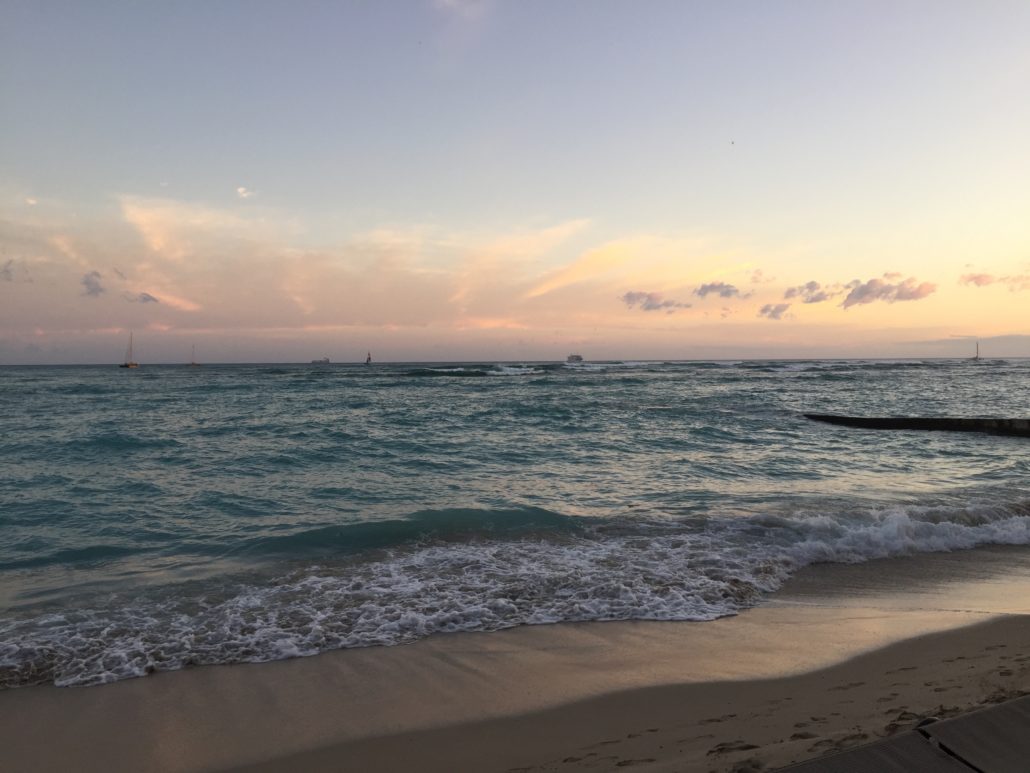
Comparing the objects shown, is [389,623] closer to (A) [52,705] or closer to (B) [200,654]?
(B) [200,654]

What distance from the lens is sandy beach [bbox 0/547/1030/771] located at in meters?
3.44

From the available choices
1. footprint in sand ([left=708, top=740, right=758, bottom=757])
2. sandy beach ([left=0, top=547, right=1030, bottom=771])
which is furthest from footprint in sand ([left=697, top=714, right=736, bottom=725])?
footprint in sand ([left=708, top=740, right=758, bottom=757])

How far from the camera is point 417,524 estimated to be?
8.98 metres

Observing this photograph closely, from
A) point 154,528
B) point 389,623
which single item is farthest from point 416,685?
point 154,528

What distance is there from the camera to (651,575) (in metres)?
6.68

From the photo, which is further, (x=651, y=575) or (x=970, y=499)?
(x=970, y=499)

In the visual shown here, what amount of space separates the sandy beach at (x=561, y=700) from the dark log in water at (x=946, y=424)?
1772 cm

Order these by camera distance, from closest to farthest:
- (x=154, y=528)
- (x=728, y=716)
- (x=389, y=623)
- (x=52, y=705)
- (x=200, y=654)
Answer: (x=728, y=716) < (x=52, y=705) < (x=200, y=654) < (x=389, y=623) < (x=154, y=528)

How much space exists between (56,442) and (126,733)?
1590 centimetres

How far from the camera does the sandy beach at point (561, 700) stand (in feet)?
11.3

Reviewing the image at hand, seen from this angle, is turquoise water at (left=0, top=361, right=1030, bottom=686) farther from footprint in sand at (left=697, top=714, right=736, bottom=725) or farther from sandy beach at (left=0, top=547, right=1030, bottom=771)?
footprint in sand at (left=697, top=714, right=736, bottom=725)

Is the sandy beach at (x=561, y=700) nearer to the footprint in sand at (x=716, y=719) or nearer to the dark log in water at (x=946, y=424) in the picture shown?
the footprint in sand at (x=716, y=719)

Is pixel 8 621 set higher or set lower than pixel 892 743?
lower

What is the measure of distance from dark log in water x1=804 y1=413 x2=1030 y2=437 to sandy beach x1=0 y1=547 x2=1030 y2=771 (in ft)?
58.1
